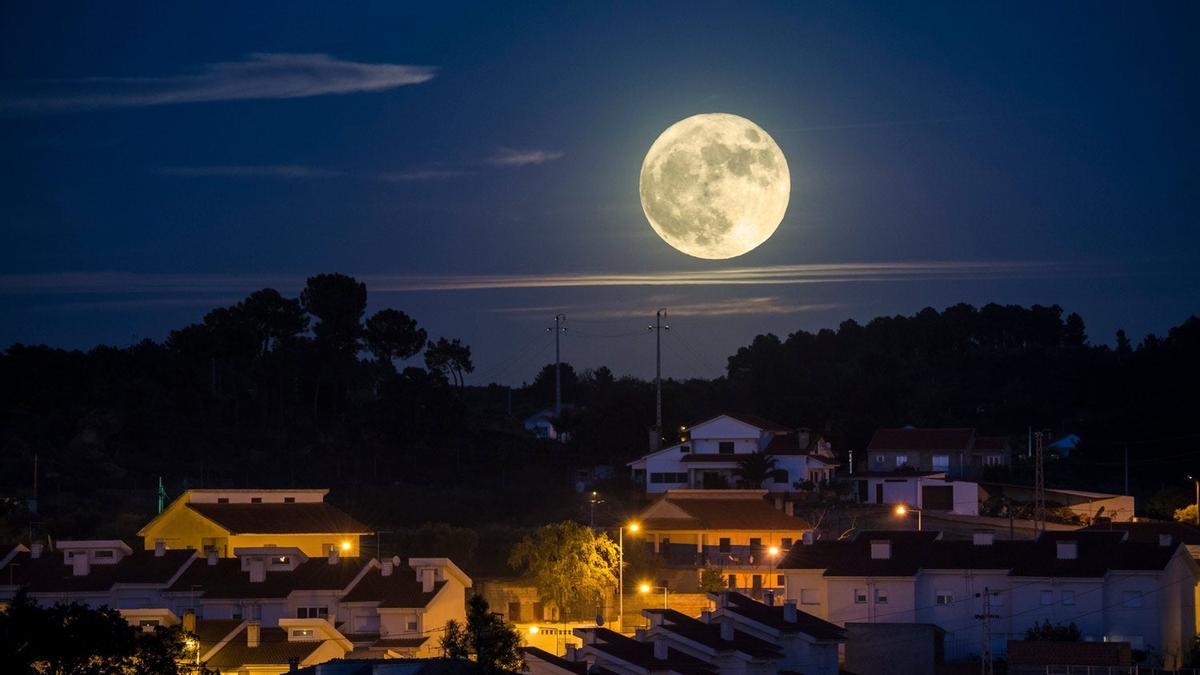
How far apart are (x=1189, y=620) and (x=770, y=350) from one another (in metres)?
61.3

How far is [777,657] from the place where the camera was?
41000 mm

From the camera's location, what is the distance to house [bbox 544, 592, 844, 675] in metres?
37.6

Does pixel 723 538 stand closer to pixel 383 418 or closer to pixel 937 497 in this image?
pixel 937 497

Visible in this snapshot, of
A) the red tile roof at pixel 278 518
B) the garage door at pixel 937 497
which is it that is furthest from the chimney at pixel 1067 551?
the red tile roof at pixel 278 518

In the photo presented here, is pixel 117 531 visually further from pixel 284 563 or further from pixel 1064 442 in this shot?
pixel 1064 442

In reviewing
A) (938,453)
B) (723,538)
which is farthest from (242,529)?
(938,453)

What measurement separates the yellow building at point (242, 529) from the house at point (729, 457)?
50.8 ft

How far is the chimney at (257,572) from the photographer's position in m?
50.0

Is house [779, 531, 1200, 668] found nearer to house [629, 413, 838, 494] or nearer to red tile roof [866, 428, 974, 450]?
house [629, 413, 838, 494]

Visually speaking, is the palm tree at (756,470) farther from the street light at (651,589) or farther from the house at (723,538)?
the street light at (651,589)

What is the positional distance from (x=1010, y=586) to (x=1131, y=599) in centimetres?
298

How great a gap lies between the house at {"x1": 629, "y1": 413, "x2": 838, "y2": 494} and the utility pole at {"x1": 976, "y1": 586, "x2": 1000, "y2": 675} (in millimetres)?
20104

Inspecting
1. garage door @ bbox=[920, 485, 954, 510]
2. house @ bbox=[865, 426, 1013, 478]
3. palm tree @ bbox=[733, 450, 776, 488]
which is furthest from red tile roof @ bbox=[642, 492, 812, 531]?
house @ bbox=[865, 426, 1013, 478]

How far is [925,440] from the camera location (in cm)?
7319
